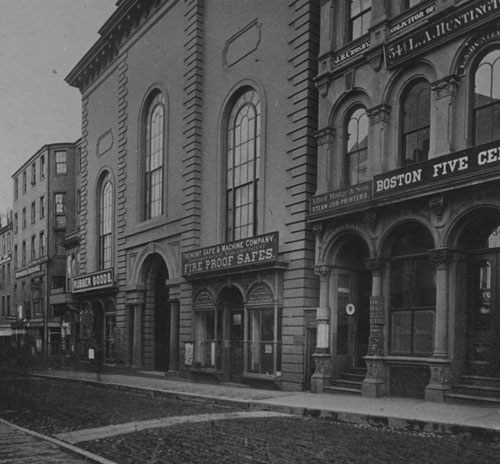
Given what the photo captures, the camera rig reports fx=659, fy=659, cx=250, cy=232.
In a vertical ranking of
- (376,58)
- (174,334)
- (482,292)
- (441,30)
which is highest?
(441,30)

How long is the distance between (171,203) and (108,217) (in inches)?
362

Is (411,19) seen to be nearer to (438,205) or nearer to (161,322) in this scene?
(438,205)

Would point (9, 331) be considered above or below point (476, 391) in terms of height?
below

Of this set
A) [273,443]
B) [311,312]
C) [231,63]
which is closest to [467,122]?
[311,312]

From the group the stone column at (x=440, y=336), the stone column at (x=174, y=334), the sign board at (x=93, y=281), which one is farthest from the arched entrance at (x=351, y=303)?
the sign board at (x=93, y=281)

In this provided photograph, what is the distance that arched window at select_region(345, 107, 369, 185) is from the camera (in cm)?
1881

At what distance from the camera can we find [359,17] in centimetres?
1931

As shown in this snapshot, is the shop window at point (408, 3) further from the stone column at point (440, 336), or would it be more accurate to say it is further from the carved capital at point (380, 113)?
the stone column at point (440, 336)

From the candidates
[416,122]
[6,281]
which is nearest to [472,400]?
[416,122]

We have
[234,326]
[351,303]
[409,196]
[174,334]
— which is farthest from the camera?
[174,334]

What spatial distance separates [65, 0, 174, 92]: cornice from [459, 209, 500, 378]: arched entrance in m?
18.5

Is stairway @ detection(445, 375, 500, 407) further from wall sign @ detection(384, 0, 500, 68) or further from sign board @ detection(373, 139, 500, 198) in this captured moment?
wall sign @ detection(384, 0, 500, 68)

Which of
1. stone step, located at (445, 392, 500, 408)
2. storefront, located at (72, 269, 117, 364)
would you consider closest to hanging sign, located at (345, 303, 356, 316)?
stone step, located at (445, 392, 500, 408)

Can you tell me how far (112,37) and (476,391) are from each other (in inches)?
1055
